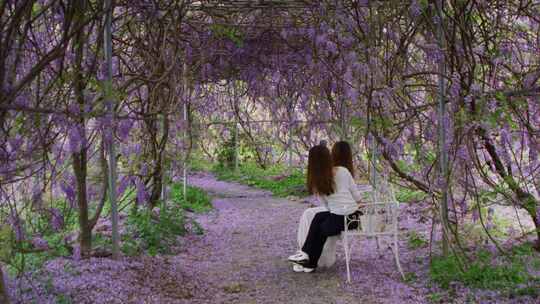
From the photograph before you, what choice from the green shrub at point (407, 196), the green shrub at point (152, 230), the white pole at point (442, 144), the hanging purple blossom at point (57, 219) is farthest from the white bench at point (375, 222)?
the green shrub at point (407, 196)

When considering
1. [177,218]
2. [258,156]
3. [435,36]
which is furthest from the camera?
[258,156]

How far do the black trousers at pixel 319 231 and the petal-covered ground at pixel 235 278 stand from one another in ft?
0.52

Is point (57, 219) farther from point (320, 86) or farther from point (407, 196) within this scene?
point (320, 86)

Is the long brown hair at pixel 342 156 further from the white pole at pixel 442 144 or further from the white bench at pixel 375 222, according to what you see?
the white pole at pixel 442 144

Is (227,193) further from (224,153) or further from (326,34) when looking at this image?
(326,34)

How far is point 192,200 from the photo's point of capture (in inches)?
355

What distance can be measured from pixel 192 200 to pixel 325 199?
15.0 ft

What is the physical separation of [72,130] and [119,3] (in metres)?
1.28

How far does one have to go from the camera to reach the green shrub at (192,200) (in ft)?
27.7

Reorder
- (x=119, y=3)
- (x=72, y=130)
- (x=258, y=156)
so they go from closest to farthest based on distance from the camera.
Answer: (x=72, y=130) < (x=119, y=3) < (x=258, y=156)

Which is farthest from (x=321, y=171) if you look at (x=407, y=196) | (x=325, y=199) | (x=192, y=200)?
(x=192, y=200)

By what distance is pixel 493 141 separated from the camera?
435cm

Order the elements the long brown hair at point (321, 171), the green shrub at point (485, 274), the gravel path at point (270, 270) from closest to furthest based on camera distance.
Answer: the green shrub at point (485, 274), the gravel path at point (270, 270), the long brown hair at point (321, 171)

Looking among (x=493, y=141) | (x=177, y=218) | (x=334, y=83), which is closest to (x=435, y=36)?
(x=493, y=141)
